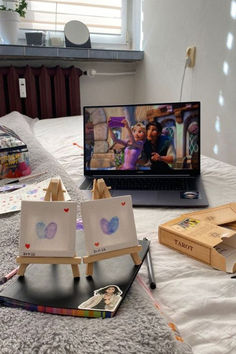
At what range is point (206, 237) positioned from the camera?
58cm

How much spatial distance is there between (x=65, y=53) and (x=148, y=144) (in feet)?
5.49

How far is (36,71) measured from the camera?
246cm

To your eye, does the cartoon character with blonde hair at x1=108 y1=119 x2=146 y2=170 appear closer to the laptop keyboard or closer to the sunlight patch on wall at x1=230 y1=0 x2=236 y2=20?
the laptop keyboard

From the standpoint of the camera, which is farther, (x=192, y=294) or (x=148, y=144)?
(x=148, y=144)

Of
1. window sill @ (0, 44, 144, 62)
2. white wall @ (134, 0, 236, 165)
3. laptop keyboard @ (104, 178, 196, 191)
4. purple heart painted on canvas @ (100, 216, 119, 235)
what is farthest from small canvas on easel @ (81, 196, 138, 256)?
window sill @ (0, 44, 144, 62)

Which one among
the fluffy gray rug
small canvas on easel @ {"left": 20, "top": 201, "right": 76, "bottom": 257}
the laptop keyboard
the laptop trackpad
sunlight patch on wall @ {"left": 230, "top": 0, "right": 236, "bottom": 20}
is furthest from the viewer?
sunlight patch on wall @ {"left": 230, "top": 0, "right": 236, "bottom": 20}

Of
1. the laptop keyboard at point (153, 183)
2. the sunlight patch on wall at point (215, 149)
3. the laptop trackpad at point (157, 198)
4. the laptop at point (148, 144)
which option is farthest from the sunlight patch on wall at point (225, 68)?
the laptop trackpad at point (157, 198)

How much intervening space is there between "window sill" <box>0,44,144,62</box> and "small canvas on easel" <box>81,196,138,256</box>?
6.94ft

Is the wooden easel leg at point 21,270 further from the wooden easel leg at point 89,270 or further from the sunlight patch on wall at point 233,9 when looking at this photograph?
the sunlight patch on wall at point 233,9

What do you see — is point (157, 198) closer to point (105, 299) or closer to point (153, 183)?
point (153, 183)

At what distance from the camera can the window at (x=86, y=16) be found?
101 inches

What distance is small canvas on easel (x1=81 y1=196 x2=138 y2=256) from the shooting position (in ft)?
1.48

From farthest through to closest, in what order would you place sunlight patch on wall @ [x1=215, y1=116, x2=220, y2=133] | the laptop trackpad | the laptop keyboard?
sunlight patch on wall @ [x1=215, y1=116, x2=220, y2=133]
the laptop keyboard
the laptop trackpad

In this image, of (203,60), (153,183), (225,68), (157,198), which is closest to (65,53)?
(203,60)
